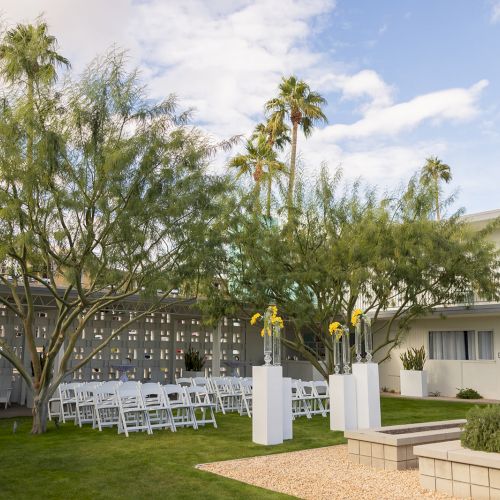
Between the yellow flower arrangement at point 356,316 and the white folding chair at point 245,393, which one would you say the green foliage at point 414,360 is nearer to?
the white folding chair at point 245,393

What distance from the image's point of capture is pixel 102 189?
961cm

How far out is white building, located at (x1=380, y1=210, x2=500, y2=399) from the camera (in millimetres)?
19734

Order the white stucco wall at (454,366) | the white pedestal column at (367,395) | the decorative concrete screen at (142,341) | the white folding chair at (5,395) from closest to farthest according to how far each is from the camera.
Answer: the white pedestal column at (367,395)
the white folding chair at (5,395)
the decorative concrete screen at (142,341)
the white stucco wall at (454,366)

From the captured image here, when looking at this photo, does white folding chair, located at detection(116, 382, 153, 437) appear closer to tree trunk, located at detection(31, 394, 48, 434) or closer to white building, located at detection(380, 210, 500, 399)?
tree trunk, located at detection(31, 394, 48, 434)

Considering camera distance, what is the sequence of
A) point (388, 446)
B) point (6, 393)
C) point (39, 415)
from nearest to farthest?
point (388, 446) → point (39, 415) → point (6, 393)

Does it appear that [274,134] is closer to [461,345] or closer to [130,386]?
[461,345]

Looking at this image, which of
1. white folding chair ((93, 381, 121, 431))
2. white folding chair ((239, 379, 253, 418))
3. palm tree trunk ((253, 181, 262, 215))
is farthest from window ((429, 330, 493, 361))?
white folding chair ((93, 381, 121, 431))

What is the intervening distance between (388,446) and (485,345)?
14.0m

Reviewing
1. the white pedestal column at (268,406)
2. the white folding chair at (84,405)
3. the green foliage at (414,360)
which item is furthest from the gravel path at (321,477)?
the green foliage at (414,360)

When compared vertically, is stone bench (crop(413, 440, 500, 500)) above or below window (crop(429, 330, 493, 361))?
below

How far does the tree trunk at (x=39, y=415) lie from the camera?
1084 centimetres

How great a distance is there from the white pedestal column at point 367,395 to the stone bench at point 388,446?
254 cm

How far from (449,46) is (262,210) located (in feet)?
19.1

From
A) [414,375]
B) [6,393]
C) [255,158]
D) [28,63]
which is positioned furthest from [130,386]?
[255,158]
